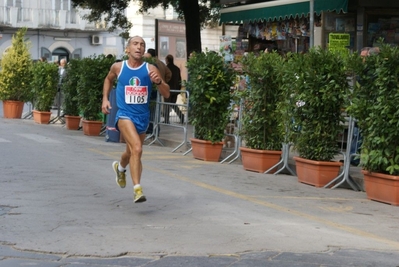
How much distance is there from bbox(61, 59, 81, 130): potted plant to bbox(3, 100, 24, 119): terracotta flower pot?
445 centimetres

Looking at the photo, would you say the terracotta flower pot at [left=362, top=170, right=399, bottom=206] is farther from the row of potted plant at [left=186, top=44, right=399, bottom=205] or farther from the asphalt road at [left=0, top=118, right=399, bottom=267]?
the asphalt road at [left=0, top=118, right=399, bottom=267]

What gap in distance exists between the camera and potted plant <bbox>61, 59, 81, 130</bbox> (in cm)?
2206

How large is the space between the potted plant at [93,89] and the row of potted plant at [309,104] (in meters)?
4.93

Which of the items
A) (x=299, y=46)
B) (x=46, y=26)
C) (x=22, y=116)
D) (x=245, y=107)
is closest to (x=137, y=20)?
(x=46, y=26)

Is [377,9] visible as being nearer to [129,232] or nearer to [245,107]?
[245,107]

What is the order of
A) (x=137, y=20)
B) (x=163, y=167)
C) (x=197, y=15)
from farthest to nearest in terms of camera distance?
(x=137, y=20) → (x=197, y=15) → (x=163, y=167)

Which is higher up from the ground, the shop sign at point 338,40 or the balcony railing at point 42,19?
the balcony railing at point 42,19

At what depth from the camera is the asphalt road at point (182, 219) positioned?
7398 mm

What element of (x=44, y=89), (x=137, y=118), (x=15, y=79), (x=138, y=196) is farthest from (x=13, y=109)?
(x=138, y=196)

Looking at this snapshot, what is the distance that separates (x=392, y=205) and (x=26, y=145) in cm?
816

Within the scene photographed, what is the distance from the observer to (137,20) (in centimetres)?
5344

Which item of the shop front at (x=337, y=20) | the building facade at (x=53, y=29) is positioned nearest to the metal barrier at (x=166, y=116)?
the shop front at (x=337, y=20)

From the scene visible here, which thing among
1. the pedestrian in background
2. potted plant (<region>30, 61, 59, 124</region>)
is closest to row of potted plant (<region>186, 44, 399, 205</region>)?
the pedestrian in background

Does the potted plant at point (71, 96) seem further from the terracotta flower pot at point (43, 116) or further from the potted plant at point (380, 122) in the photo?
the potted plant at point (380, 122)
